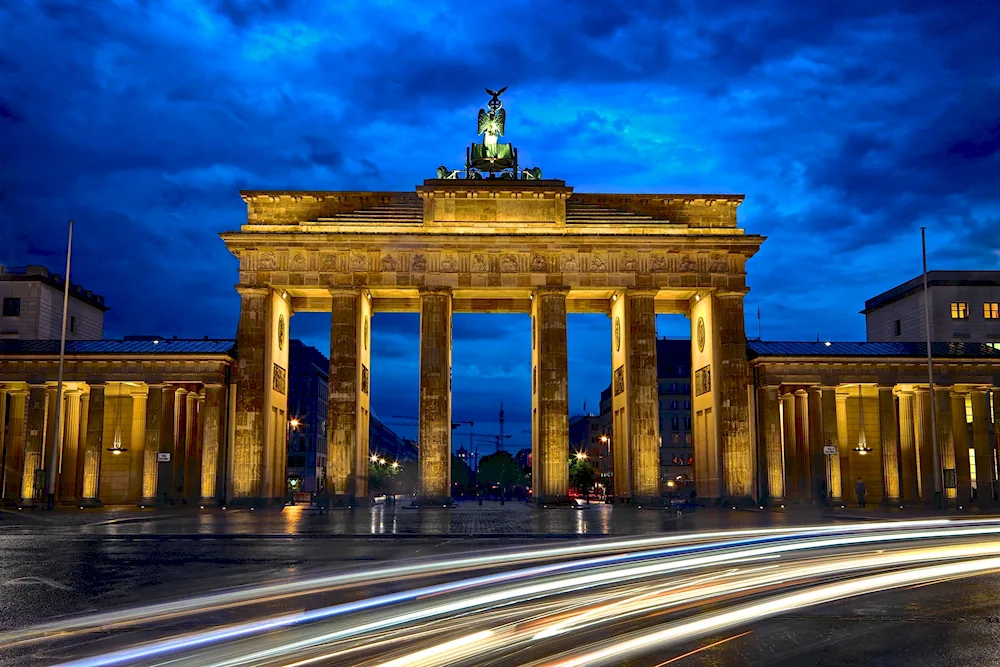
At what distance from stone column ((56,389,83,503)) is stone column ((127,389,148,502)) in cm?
343

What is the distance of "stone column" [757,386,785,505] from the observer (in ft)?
178

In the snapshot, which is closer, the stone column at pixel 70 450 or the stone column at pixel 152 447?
the stone column at pixel 152 447

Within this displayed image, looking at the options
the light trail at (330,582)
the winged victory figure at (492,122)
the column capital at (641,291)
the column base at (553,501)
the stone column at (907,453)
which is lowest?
the column base at (553,501)

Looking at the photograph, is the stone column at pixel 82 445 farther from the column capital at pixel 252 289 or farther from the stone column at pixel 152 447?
the column capital at pixel 252 289

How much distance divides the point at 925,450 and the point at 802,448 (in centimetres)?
730

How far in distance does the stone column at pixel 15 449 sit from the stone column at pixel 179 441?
8240 mm

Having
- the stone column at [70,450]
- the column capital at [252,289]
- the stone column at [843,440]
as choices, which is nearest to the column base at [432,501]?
the column capital at [252,289]

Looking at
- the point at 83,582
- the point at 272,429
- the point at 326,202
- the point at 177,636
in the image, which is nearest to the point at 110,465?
the point at 272,429

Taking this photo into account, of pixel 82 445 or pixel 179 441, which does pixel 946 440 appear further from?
pixel 82 445

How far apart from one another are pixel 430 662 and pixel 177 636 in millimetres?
3117

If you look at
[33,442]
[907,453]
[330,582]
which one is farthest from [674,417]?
[330,582]

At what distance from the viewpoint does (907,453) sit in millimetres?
57094

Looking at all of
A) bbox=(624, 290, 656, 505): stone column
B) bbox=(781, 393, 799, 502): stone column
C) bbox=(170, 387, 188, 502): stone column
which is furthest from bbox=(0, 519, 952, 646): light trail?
bbox=(170, 387, 188, 502): stone column

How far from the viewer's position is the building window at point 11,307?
72.1 metres
